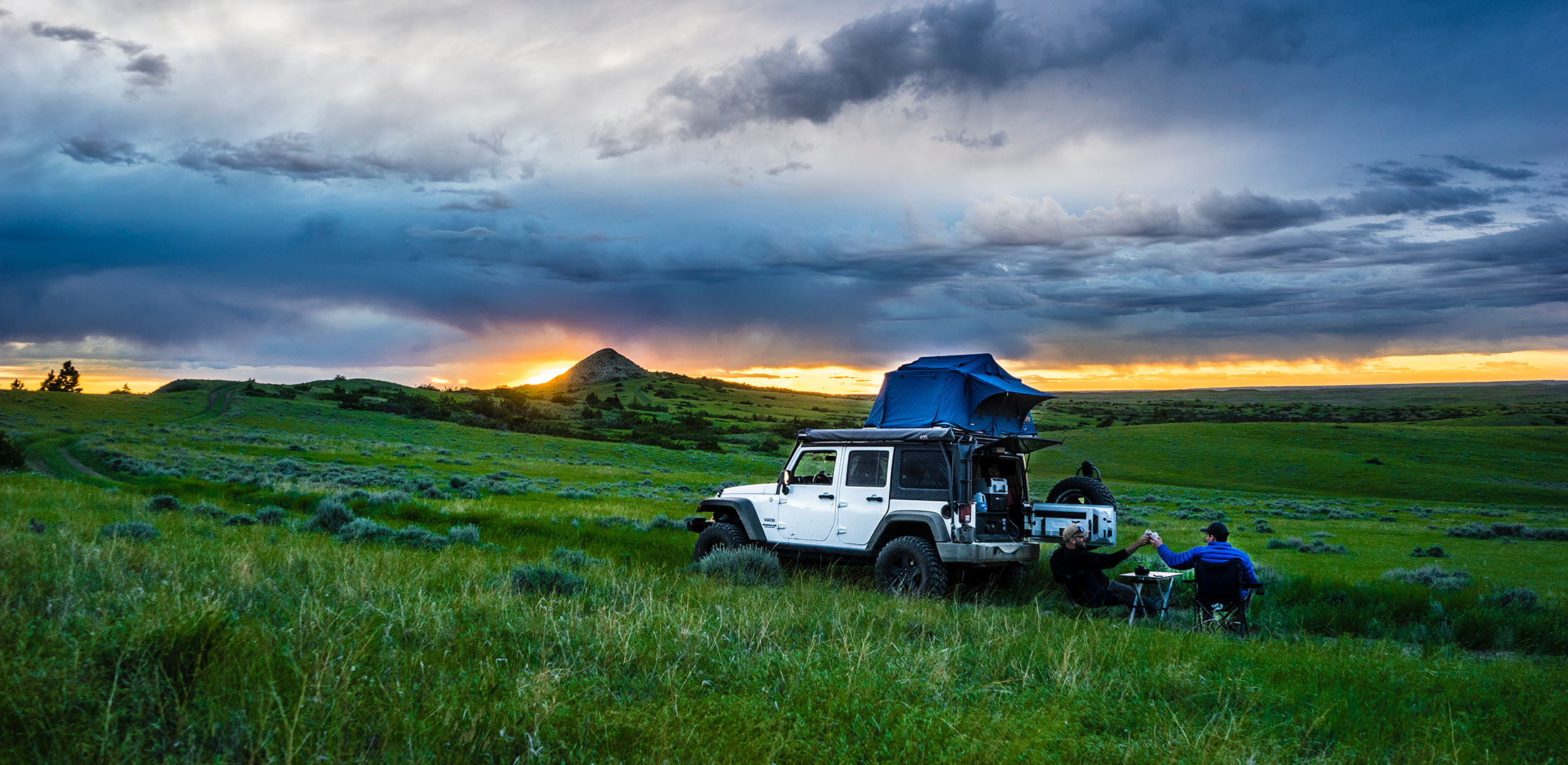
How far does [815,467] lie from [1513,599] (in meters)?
10.5

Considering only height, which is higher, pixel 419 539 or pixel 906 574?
pixel 906 574

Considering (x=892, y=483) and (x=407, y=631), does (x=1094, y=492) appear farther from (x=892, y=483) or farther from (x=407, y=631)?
(x=407, y=631)

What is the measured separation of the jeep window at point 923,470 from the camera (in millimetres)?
11461

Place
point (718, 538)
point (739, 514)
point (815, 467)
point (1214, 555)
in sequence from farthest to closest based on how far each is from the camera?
1. point (718, 538)
2. point (739, 514)
3. point (815, 467)
4. point (1214, 555)

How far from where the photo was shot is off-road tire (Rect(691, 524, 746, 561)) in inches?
526

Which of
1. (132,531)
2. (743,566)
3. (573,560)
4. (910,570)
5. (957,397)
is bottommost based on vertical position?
(573,560)

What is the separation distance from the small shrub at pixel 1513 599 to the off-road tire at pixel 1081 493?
214 inches

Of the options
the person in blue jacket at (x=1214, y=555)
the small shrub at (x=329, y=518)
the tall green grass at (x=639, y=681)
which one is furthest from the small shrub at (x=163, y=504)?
the person in blue jacket at (x=1214, y=555)

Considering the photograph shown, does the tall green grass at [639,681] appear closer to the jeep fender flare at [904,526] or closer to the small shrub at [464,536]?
the jeep fender flare at [904,526]

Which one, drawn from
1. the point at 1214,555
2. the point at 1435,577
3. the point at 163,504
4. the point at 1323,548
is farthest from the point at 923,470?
the point at 163,504

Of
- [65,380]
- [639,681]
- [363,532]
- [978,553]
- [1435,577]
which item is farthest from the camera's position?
[65,380]

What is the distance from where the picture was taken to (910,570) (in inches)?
452

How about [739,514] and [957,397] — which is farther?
[739,514]

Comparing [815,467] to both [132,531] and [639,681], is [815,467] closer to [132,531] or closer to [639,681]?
[639,681]
